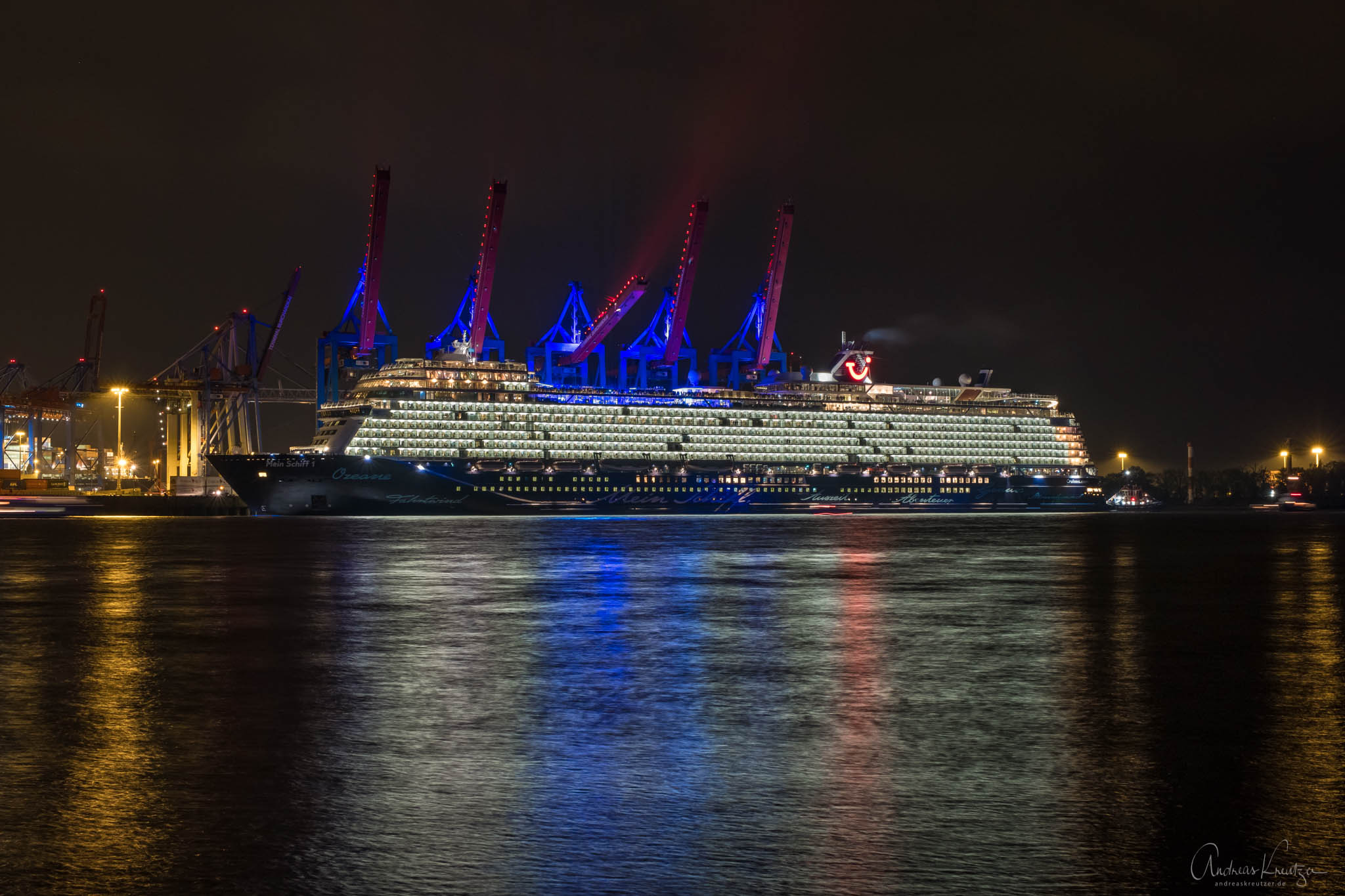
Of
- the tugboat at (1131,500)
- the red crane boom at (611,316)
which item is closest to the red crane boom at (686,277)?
the red crane boom at (611,316)

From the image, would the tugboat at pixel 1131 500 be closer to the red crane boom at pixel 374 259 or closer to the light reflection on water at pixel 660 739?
the red crane boom at pixel 374 259

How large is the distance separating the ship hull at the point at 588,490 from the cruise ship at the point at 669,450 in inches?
4.9

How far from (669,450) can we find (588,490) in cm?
980

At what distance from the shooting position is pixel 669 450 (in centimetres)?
11238

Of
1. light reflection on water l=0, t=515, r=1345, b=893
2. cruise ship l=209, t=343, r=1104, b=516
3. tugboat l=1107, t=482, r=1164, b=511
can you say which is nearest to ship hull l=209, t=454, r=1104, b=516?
cruise ship l=209, t=343, r=1104, b=516

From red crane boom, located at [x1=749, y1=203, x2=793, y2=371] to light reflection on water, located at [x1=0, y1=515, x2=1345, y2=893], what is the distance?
98071mm

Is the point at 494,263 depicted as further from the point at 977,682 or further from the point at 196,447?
the point at 977,682

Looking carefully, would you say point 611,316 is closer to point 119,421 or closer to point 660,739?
point 119,421

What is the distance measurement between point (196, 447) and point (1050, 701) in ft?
420

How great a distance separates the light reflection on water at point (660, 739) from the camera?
6988 mm

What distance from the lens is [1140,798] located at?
8250mm

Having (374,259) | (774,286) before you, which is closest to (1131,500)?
(774,286)

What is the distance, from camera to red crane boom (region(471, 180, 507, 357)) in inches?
4220

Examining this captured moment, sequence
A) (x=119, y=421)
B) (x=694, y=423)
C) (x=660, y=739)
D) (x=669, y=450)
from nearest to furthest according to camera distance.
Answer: (x=660, y=739), (x=119, y=421), (x=669, y=450), (x=694, y=423)
